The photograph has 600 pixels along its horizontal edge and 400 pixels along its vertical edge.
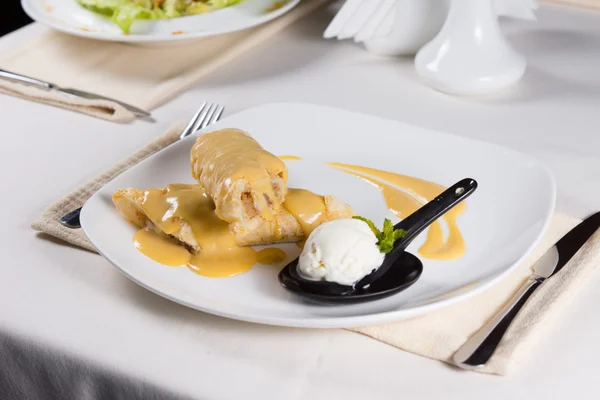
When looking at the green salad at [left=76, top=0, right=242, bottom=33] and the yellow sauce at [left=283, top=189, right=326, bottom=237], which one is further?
the green salad at [left=76, top=0, right=242, bottom=33]

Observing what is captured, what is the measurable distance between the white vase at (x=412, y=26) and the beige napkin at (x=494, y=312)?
→ 63 centimetres

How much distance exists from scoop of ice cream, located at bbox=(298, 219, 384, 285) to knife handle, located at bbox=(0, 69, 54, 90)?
0.79 m

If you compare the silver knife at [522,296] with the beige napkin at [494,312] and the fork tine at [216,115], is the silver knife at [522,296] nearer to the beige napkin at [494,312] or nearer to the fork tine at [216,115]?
the beige napkin at [494,312]

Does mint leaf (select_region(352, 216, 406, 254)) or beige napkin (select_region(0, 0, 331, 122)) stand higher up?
mint leaf (select_region(352, 216, 406, 254))

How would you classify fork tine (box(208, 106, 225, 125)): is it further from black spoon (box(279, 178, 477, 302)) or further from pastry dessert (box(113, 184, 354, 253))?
black spoon (box(279, 178, 477, 302))

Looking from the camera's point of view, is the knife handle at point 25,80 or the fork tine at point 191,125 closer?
the fork tine at point 191,125

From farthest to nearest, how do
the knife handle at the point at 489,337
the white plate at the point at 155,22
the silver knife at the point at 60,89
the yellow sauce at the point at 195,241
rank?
the white plate at the point at 155,22
the silver knife at the point at 60,89
the yellow sauce at the point at 195,241
the knife handle at the point at 489,337

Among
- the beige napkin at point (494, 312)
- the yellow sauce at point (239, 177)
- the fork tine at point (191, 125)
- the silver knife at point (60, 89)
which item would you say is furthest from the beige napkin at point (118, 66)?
the beige napkin at point (494, 312)

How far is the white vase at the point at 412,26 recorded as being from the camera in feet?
4.76

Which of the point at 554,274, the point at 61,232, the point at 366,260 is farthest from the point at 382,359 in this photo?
the point at 61,232

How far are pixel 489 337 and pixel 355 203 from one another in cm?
31

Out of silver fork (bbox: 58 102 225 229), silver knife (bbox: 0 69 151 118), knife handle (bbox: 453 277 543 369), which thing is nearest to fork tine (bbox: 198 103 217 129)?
silver fork (bbox: 58 102 225 229)

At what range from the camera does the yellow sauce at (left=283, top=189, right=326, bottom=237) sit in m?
0.94

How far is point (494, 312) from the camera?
839 millimetres
